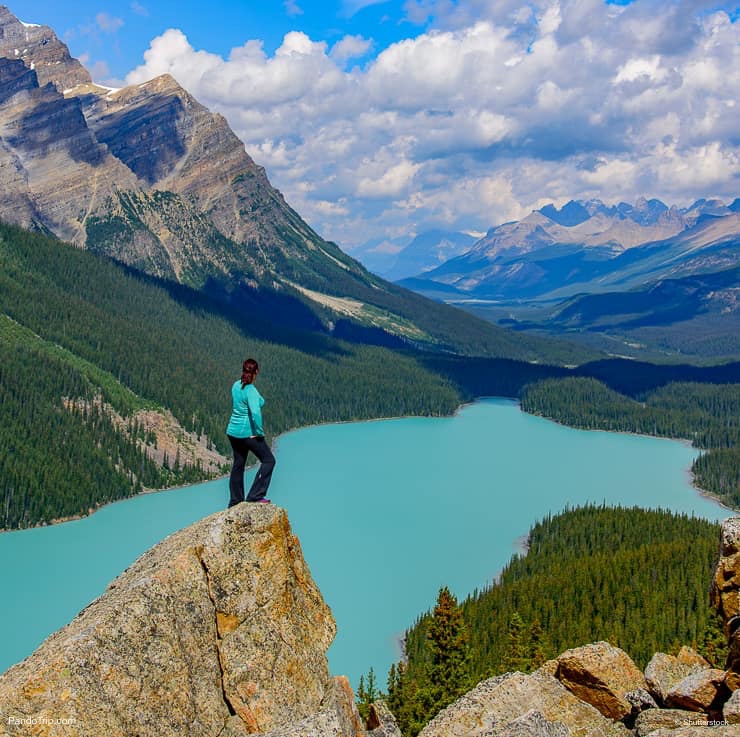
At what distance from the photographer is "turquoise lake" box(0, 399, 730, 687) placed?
86.8m

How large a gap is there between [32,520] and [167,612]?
115717 millimetres

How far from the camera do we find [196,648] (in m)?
16.4

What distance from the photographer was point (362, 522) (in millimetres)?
121750

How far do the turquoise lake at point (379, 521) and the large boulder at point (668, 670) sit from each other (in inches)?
2034

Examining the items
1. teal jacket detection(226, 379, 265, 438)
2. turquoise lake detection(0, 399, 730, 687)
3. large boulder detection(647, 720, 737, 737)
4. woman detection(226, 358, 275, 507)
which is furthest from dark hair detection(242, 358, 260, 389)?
turquoise lake detection(0, 399, 730, 687)

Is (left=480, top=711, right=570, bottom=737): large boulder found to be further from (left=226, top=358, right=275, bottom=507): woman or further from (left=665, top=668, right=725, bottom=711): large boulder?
(left=226, top=358, right=275, bottom=507): woman

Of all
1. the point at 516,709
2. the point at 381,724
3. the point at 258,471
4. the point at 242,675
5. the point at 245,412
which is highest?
the point at 245,412

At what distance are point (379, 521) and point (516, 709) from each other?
342 feet

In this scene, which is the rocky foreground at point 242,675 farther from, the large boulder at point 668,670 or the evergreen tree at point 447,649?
the evergreen tree at point 447,649

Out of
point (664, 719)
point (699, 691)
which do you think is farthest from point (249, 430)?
point (699, 691)

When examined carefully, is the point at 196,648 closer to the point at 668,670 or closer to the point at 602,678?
the point at 602,678

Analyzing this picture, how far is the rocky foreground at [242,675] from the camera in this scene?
47.6ft

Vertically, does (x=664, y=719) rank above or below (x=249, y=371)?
below

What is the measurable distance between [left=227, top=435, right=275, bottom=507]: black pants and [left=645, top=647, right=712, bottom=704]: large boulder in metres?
11.2
